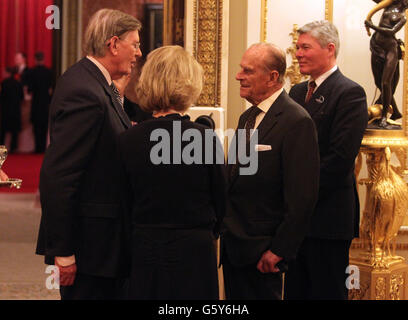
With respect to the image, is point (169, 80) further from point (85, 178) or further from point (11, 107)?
point (11, 107)

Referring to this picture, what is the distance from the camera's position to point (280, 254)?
9.89 feet

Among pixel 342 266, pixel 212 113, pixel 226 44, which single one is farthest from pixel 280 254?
pixel 226 44

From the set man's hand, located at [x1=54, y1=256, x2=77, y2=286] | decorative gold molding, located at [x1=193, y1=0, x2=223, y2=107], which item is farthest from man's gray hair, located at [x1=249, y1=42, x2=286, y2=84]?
decorative gold molding, located at [x1=193, y1=0, x2=223, y2=107]

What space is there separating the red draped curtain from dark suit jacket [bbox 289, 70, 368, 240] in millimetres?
13061

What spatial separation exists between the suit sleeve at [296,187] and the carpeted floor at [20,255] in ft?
8.32

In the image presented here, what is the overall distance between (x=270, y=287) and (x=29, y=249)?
13.7ft

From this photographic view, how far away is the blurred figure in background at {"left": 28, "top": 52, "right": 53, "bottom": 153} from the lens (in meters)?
14.8

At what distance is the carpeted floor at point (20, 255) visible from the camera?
527cm

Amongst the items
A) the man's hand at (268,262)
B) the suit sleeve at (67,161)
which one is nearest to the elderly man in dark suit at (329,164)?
the man's hand at (268,262)

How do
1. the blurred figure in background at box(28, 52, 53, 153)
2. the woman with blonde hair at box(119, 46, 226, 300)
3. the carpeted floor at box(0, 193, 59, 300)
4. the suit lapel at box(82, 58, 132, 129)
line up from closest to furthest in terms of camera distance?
the woman with blonde hair at box(119, 46, 226, 300), the suit lapel at box(82, 58, 132, 129), the carpeted floor at box(0, 193, 59, 300), the blurred figure in background at box(28, 52, 53, 153)

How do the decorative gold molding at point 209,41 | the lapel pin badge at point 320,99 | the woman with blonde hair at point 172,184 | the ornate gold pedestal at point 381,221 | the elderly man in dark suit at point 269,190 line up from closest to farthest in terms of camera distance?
the woman with blonde hair at point 172,184
the elderly man in dark suit at point 269,190
the lapel pin badge at point 320,99
the ornate gold pedestal at point 381,221
the decorative gold molding at point 209,41

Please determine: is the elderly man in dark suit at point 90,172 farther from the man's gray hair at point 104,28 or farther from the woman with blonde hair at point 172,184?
the woman with blonde hair at point 172,184

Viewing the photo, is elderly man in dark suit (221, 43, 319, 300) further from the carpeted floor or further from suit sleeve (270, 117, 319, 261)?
the carpeted floor

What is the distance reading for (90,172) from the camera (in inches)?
113
